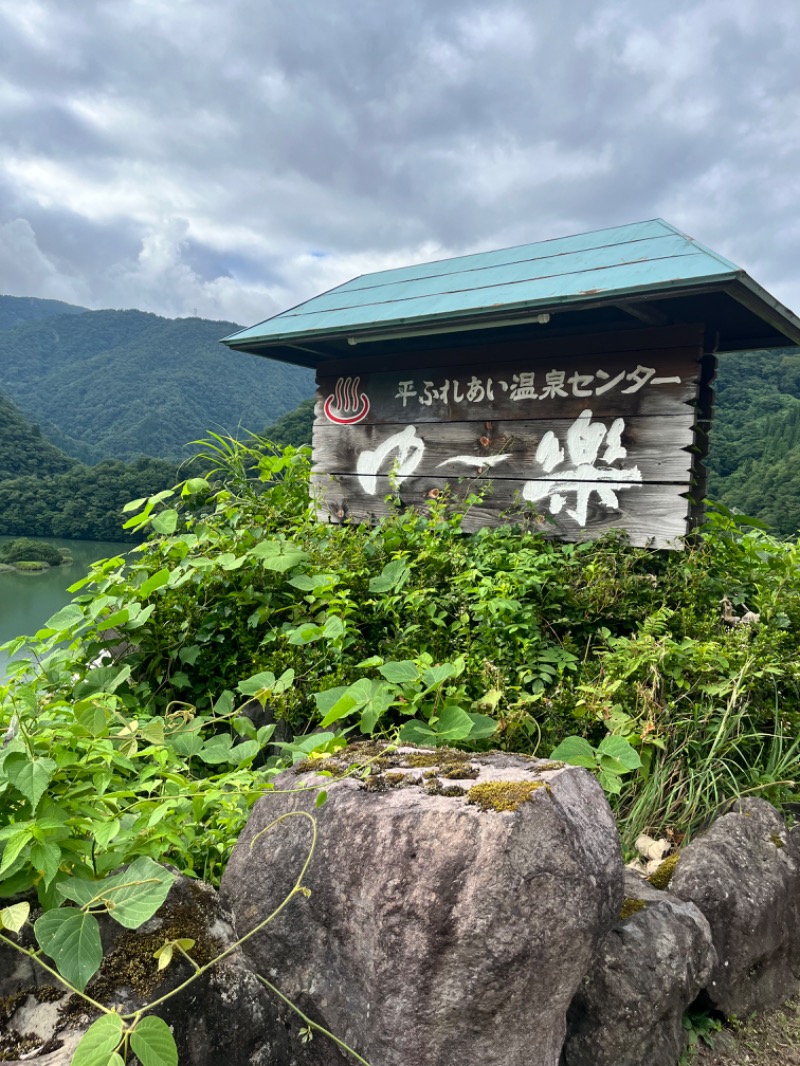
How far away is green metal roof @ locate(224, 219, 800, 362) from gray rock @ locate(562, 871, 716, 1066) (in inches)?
119

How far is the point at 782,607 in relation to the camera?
10.7 ft

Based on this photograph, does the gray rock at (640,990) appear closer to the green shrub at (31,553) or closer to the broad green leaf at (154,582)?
the broad green leaf at (154,582)

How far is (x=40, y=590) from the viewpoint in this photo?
5352mm

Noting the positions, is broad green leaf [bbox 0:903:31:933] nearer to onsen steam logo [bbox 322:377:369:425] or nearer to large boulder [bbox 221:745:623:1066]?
large boulder [bbox 221:745:623:1066]

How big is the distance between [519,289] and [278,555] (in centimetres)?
238

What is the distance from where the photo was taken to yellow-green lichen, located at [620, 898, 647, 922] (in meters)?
2.12

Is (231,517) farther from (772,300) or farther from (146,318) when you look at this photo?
(146,318)

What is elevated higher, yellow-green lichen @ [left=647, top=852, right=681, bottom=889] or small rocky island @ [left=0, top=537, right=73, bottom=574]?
small rocky island @ [left=0, top=537, right=73, bottom=574]

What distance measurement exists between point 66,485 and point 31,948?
824 cm

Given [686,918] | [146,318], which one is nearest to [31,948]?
[686,918]

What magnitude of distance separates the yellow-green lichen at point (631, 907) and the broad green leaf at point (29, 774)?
1796 millimetres

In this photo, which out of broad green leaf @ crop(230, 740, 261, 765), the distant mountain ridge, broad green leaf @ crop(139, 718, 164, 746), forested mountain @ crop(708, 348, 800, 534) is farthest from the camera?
the distant mountain ridge

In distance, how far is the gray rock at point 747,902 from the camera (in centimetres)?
230

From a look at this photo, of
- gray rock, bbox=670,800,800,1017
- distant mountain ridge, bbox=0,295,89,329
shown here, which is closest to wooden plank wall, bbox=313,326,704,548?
gray rock, bbox=670,800,800,1017
